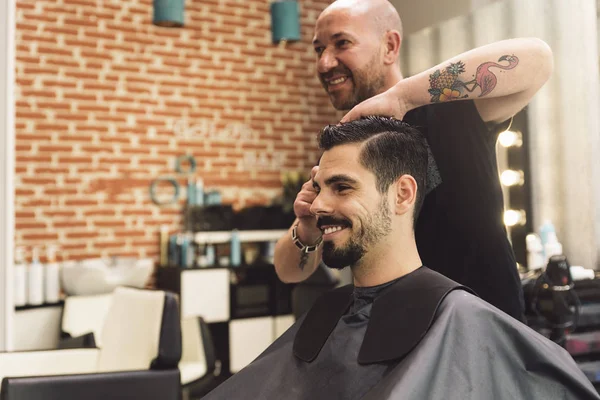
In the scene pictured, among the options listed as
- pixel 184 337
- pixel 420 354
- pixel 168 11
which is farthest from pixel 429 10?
pixel 420 354

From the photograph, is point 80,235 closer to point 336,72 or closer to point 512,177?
point 512,177

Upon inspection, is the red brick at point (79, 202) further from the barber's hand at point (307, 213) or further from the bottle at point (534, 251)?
the barber's hand at point (307, 213)

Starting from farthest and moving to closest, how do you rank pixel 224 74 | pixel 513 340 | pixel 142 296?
1. pixel 224 74
2. pixel 142 296
3. pixel 513 340

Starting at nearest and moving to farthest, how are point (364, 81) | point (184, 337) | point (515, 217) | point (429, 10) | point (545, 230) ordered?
point (364, 81)
point (545, 230)
point (515, 217)
point (184, 337)
point (429, 10)

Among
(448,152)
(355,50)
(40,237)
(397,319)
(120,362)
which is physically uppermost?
(355,50)

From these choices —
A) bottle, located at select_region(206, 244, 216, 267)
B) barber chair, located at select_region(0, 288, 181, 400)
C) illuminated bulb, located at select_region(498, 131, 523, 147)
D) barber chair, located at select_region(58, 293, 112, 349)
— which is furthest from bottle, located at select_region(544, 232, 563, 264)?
barber chair, located at select_region(58, 293, 112, 349)

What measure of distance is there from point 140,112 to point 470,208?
410cm

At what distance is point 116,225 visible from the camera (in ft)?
16.4

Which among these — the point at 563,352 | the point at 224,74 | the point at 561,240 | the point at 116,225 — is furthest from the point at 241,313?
the point at 563,352

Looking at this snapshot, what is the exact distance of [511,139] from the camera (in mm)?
3906

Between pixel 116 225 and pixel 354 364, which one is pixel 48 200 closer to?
pixel 116 225

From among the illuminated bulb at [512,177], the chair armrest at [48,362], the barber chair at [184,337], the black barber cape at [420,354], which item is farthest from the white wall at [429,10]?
the black barber cape at [420,354]

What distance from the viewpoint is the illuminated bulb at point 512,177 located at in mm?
3857

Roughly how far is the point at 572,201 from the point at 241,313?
2517 millimetres
